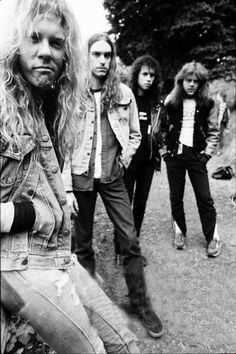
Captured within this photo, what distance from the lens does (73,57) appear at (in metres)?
1.70

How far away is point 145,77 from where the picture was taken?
166 inches

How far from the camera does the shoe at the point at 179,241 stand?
4924mm

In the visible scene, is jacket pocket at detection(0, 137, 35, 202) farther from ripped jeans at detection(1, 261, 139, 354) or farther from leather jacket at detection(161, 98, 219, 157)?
leather jacket at detection(161, 98, 219, 157)

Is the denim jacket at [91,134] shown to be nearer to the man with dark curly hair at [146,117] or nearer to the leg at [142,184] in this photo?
the man with dark curly hair at [146,117]

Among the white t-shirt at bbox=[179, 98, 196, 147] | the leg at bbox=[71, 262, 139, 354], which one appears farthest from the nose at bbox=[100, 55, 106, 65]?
the leg at bbox=[71, 262, 139, 354]

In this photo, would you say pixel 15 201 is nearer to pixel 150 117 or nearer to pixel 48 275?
pixel 48 275

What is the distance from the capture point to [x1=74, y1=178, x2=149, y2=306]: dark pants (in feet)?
10.9

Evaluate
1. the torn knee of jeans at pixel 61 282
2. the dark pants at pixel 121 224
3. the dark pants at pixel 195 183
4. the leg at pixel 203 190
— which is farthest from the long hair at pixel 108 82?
the torn knee of jeans at pixel 61 282

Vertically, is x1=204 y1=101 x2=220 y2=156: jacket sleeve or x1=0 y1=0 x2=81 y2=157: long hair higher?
x1=0 y1=0 x2=81 y2=157: long hair

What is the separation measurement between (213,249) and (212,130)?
5.07 feet

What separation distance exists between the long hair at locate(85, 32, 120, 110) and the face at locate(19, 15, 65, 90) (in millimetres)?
1785

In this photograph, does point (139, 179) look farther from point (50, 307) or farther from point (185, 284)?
point (50, 307)

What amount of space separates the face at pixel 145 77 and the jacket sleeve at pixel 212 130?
87cm

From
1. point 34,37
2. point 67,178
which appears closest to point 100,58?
point 67,178
